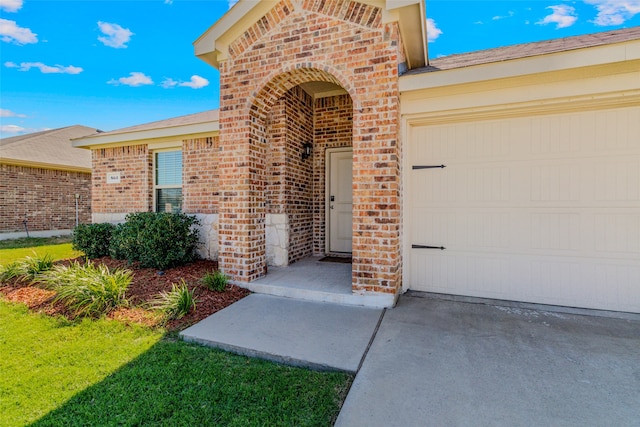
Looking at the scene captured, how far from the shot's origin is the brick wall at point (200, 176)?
6.31m

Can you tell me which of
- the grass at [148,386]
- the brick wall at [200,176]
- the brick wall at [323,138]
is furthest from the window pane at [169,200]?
the grass at [148,386]

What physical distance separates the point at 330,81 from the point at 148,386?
160 inches

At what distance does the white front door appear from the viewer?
614 centimetres

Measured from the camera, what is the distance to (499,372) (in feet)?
7.51

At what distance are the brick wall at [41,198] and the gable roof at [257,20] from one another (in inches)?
443

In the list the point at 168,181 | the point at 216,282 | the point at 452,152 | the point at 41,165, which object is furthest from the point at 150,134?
the point at 41,165

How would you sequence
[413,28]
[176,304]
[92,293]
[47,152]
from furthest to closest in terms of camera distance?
[47,152]
[413,28]
[92,293]
[176,304]

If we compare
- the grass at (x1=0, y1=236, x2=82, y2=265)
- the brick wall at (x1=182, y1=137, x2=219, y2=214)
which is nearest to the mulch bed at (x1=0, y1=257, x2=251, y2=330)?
the brick wall at (x1=182, y1=137, x2=219, y2=214)

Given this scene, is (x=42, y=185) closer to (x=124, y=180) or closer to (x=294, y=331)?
(x=124, y=180)

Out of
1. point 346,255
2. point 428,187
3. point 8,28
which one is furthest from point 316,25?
point 8,28

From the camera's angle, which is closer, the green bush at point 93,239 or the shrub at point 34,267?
the shrub at point 34,267

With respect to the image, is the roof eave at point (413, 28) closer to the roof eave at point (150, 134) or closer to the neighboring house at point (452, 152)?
the neighboring house at point (452, 152)

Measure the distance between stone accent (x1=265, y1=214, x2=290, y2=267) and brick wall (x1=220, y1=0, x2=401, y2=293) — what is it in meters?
0.75

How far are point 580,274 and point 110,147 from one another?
9706 millimetres
